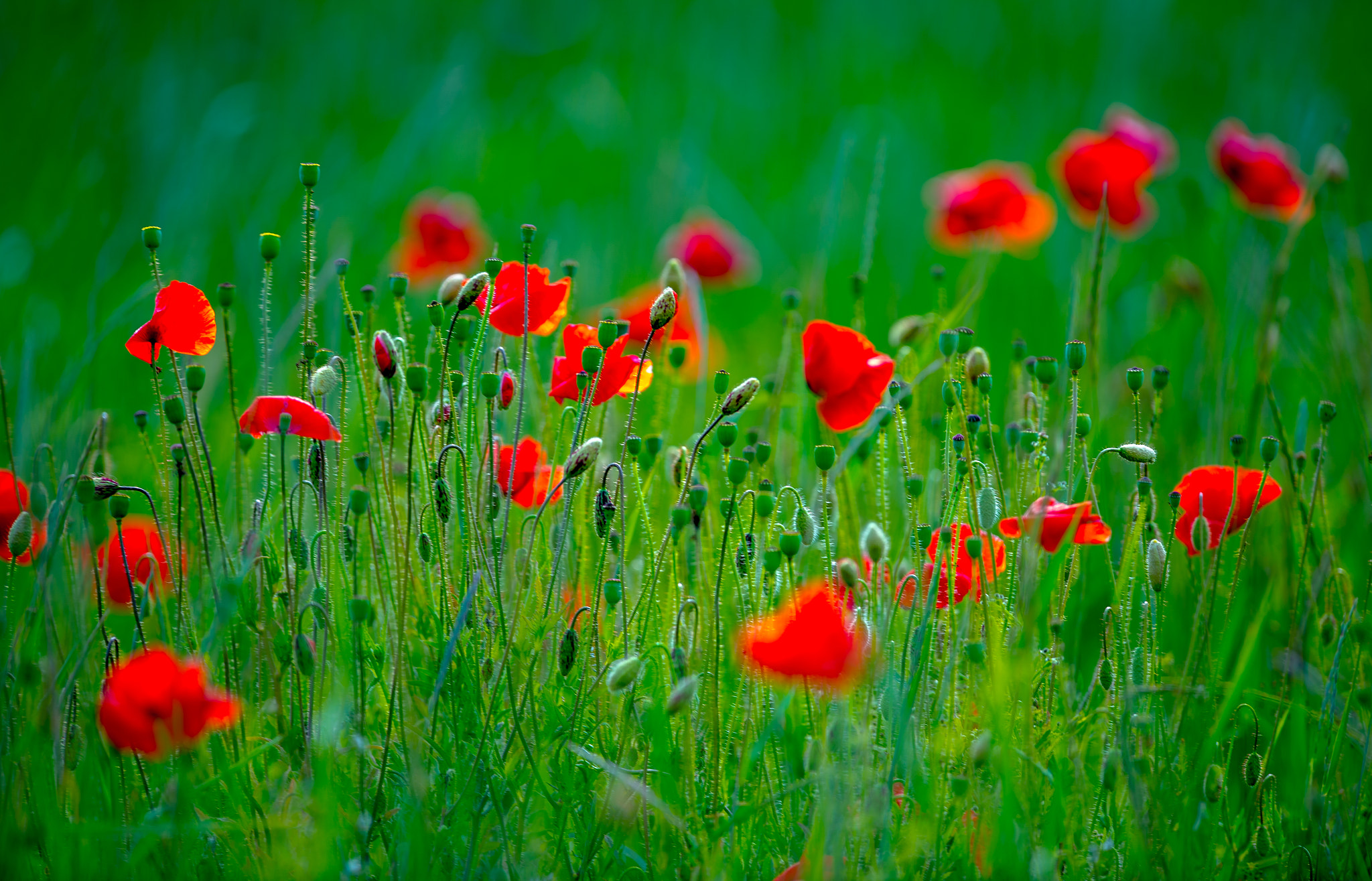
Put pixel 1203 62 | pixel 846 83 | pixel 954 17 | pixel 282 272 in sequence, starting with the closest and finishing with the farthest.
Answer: pixel 282 272 < pixel 846 83 < pixel 1203 62 < pixel 954 17

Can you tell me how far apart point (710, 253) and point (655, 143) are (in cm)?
185

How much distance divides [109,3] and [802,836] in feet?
16.1

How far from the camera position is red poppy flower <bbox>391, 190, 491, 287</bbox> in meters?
2.78

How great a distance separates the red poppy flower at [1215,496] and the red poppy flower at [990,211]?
4.52ft

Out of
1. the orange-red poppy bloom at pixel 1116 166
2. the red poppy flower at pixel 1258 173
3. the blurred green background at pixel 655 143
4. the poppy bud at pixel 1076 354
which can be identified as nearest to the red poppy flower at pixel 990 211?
the orange-red poppy bloom at pixel 1116 166

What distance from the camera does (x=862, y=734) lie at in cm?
110

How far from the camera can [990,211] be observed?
2611 mm

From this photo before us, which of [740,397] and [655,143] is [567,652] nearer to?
[740,397]

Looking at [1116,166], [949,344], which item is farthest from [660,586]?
[1116,166]

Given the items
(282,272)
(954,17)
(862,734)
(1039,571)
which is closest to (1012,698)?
(862,734)

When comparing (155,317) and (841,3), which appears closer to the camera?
(155,317)

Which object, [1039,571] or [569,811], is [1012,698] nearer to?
[1039,571]

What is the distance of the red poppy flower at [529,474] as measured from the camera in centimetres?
134

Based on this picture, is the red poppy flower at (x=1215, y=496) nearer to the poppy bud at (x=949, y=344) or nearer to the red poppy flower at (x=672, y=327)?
the poppy bud at (x=949, y=344)
